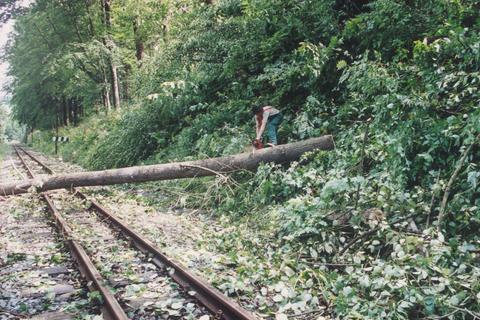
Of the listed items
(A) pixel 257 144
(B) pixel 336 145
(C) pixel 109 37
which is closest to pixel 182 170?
(A) pixel 257 144

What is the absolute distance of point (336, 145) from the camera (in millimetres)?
8305

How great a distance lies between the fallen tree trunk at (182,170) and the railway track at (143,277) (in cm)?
140

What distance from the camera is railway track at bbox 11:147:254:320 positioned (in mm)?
4523

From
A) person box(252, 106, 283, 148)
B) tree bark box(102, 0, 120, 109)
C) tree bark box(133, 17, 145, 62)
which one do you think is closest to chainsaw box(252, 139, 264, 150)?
person box(252, 106, 283, 148)

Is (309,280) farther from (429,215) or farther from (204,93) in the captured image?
(204,93)

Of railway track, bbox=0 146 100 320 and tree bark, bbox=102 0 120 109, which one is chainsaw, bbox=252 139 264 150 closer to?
railway track, bbox=0 146 100 320

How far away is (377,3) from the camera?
27.7 ft

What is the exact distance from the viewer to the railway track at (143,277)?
4523 millimetres

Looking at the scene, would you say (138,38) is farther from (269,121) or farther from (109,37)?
(269,121)

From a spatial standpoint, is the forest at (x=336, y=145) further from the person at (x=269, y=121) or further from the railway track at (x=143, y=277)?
the person at (x=269, y=121)

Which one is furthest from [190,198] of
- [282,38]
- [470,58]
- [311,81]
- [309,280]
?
[470,58]

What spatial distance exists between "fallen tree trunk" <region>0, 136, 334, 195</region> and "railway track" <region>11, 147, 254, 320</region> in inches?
55.3

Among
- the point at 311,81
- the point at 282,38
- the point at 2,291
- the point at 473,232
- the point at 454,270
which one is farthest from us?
the point at 282,38

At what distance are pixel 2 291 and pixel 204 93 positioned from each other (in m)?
9.28
